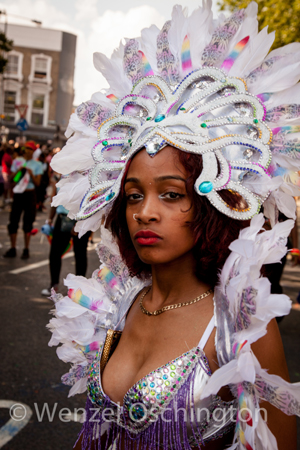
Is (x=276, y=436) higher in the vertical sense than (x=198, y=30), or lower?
lower

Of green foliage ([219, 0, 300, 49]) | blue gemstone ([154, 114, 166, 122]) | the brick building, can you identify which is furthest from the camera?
the brick building

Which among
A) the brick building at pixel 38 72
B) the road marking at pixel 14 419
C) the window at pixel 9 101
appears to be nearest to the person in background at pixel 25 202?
the road marking at pixel 14 419

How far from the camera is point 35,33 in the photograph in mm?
42031

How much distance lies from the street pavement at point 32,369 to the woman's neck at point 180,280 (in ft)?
5.92

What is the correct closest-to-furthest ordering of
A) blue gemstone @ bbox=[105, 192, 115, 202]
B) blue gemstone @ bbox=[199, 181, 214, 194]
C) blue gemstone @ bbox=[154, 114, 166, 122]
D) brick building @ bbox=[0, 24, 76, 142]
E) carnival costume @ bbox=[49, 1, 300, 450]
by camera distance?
1. carnival costume @ bbox=[49, 1, 300, 450]
2. blue gemstone @ bbox=[199, 181, 214, 194]
3. blue gemstone @ bbox=[154, 114, 166, 122]
4. blue gemstone @ bbox=[105, 192, 115, 202]
5. brick building @ bbox=[0, 24, 76, 142]

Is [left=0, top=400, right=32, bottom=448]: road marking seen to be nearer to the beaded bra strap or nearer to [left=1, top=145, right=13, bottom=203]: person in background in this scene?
the beaded bra strap

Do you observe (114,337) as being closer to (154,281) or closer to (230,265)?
(154,281)

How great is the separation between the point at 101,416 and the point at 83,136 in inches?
42.9

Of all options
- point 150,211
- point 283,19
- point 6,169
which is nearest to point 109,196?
point 150,211

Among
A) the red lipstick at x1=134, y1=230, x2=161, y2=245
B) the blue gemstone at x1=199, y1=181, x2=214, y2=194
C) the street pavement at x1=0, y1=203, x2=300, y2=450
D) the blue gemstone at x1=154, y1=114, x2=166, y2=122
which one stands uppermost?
the blue gemstone at x1=154, y1=114, x2=166, y2=122

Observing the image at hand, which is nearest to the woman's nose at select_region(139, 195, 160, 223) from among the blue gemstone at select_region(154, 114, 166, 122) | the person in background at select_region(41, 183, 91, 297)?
the blue gemstone at select_region(154, 114, 166, 122)

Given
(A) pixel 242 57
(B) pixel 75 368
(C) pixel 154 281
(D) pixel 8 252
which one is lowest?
(D) pixel 8 252

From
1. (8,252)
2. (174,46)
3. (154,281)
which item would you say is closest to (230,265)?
(154,281)

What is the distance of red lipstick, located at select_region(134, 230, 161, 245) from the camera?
4.64ft
